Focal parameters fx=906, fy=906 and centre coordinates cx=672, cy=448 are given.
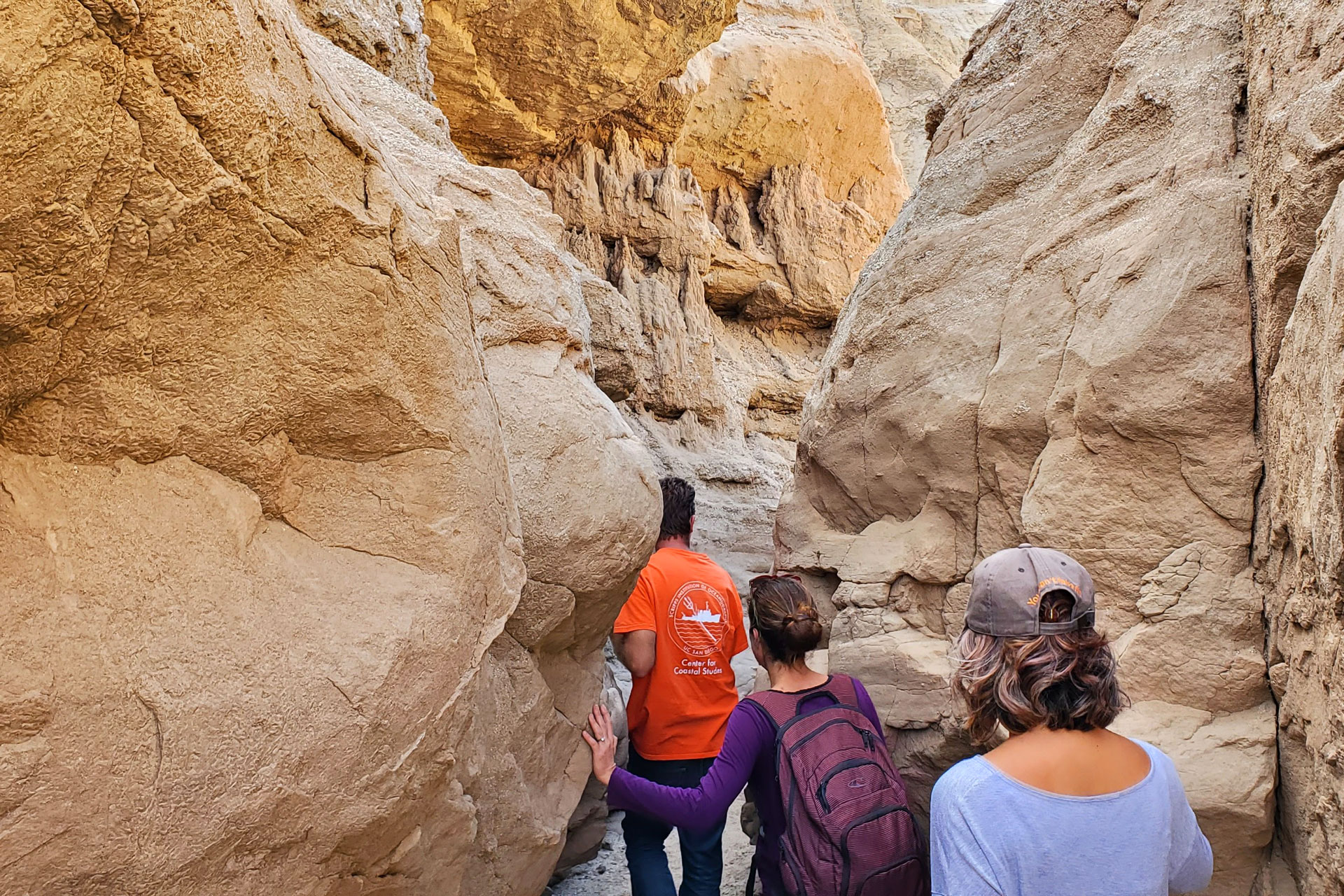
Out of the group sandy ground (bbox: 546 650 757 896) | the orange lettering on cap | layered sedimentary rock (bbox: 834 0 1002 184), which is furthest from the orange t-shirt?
layered sedimentary rock (bbox: 834 0 1002 184)

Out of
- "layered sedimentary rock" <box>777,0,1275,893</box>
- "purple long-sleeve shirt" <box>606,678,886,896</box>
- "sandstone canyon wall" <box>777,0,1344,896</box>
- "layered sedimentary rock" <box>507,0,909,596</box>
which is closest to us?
"sandstone canyon wall" <box>777,0,1344,896</box>

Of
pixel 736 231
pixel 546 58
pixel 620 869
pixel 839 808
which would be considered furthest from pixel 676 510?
pixel 736 231

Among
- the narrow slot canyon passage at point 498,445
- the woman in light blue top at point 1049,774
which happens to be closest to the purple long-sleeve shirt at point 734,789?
the narrow slot canyon passage at point 498,445

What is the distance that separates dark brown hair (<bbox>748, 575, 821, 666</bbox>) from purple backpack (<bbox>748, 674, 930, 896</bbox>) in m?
0.12

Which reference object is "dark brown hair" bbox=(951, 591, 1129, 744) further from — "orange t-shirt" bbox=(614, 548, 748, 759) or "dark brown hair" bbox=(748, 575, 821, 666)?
"orange t-shirt" bbox=(614, 548, 748, 759)

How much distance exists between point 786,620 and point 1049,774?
0.97 m

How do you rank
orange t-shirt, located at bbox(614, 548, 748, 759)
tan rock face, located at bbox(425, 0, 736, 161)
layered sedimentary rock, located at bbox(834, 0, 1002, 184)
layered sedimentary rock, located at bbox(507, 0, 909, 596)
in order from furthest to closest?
layered sedimentary rock, located at bbox(834, 0, 1002, 184) → layered sedimentary rock, located at bbox(507, 0, 909, 596) → tan rock face, located at bbox(425, 0, 736, 161) → orange t-shirt, located at bbox(614, 548, 748, 759)

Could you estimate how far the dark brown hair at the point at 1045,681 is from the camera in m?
1.48

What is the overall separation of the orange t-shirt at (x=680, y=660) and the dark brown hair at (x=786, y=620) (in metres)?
0.61

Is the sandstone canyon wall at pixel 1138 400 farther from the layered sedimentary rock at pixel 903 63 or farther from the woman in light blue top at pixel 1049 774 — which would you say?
the layered sedimentary rock at pixel 903 63

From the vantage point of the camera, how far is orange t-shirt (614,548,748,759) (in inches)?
119

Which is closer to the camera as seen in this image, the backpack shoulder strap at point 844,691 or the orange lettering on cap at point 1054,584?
the orange lettering on cap at point 1054,584

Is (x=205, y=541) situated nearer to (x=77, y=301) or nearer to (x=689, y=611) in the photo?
(x=77, y=301)

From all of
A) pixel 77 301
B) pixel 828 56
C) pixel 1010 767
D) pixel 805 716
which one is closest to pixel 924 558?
pixel 805 716
